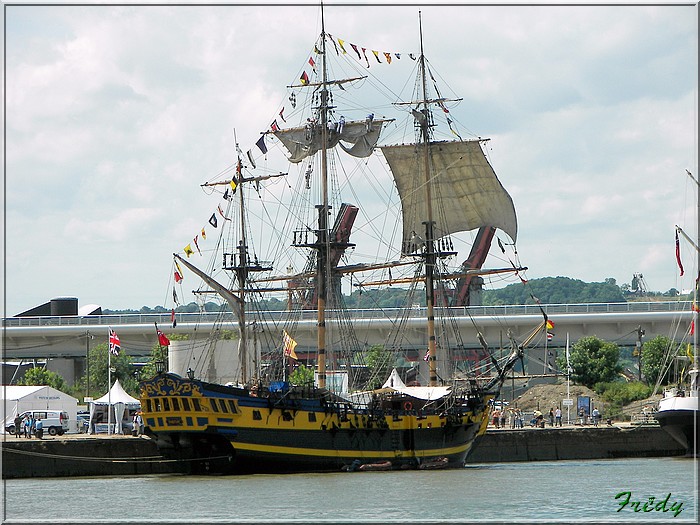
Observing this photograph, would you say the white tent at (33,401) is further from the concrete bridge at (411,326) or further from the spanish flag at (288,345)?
the concrete bridge at (411,326)

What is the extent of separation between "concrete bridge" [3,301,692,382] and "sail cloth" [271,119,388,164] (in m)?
21.6

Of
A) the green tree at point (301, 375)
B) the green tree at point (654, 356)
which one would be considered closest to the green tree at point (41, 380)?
the green tree at point (301, 375)

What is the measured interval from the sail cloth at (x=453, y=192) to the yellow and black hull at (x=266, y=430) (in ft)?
67.3

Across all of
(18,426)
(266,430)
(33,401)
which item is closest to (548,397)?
(33,401)

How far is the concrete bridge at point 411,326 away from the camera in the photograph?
3668 inches

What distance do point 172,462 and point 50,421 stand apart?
9787 mm

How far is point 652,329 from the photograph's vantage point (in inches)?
3745

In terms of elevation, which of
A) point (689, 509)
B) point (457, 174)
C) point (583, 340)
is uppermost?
point (457, 174)

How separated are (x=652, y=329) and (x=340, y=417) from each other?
138 ft

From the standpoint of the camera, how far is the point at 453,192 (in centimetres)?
8106

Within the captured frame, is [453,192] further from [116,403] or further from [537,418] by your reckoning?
[116,403]

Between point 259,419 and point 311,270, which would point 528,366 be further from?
point 259,419

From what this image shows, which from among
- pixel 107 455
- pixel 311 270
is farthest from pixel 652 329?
pixel 107 455

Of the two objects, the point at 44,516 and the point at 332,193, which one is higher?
the point at 332,193
